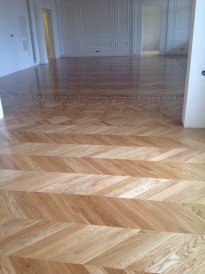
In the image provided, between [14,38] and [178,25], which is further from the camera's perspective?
[178,25]

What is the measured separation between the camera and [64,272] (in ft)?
5.05

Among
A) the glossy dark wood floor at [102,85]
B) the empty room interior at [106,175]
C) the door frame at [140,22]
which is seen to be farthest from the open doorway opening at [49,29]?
the empty room interior at [106,175]

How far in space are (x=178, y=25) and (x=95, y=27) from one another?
14.0 ft

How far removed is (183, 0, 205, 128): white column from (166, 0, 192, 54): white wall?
457 inches

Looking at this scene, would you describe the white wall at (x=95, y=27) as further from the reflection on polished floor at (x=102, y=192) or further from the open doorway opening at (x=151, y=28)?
the reflection on polished floor at (x=102, y=192)

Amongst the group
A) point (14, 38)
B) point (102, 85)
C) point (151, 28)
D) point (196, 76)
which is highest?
point (151, 28)

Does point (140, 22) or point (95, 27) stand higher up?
point (140, 22)

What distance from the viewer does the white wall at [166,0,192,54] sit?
13.3m

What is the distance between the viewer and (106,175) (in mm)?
2510

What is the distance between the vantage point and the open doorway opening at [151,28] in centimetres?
1680

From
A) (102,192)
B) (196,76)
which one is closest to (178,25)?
(196,76)

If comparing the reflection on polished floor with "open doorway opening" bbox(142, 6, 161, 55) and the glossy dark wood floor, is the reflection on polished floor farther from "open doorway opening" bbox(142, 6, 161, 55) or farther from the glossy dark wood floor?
"open doorway opening" bbox(142, 6, 161, 55)

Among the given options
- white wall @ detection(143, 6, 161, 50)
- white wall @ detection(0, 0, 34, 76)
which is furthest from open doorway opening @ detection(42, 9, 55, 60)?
white wall @ detection(143, 6, 161, 50)

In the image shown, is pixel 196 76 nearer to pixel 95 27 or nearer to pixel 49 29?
pixel 95 27
